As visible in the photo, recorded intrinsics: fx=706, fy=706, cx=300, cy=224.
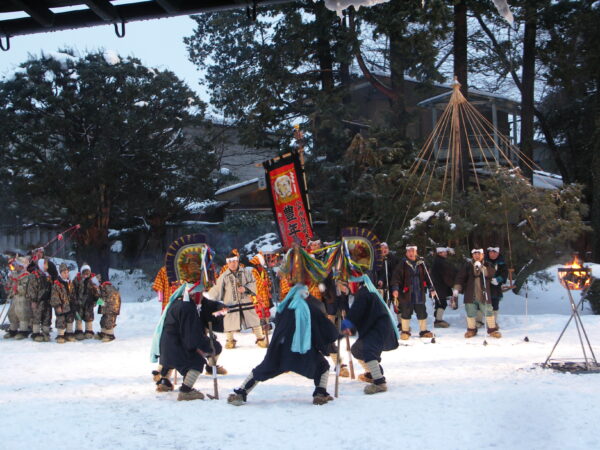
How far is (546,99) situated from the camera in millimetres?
27031

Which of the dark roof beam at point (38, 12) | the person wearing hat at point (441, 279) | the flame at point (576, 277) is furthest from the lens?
the person wearing hat at point (441, 279)

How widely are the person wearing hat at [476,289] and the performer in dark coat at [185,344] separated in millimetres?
6269

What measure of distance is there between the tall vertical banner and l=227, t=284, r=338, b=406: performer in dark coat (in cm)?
814

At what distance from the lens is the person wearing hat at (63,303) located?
41.9 ft

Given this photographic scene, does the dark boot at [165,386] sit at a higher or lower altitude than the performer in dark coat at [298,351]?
lower

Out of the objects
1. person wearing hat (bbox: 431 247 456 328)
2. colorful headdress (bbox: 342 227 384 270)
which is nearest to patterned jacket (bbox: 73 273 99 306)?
colorful headdress (bbox: 342 227 384 270)

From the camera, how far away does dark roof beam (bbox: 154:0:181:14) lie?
4.39 meters

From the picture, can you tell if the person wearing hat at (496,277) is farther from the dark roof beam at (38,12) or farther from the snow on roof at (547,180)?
the snow on roof at (547,180)

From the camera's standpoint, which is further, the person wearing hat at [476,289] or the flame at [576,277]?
the person wearing hat at [476,289]

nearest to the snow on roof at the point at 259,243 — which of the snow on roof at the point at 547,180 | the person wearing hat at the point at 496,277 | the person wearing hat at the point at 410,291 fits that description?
Answer: the person wearing hat at the point at 410,291

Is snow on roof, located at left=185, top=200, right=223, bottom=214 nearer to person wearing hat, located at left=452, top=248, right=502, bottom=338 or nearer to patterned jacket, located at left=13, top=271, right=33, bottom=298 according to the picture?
patterned jacket, located at left=13, top=271, right=33, bottom=298

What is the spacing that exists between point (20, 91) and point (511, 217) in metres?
14.3

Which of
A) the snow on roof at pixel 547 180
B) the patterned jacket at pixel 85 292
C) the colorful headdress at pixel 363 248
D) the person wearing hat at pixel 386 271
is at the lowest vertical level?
the patterned jacket at pixel 85 292

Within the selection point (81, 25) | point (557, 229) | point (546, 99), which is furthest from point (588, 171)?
point (81, 25)
